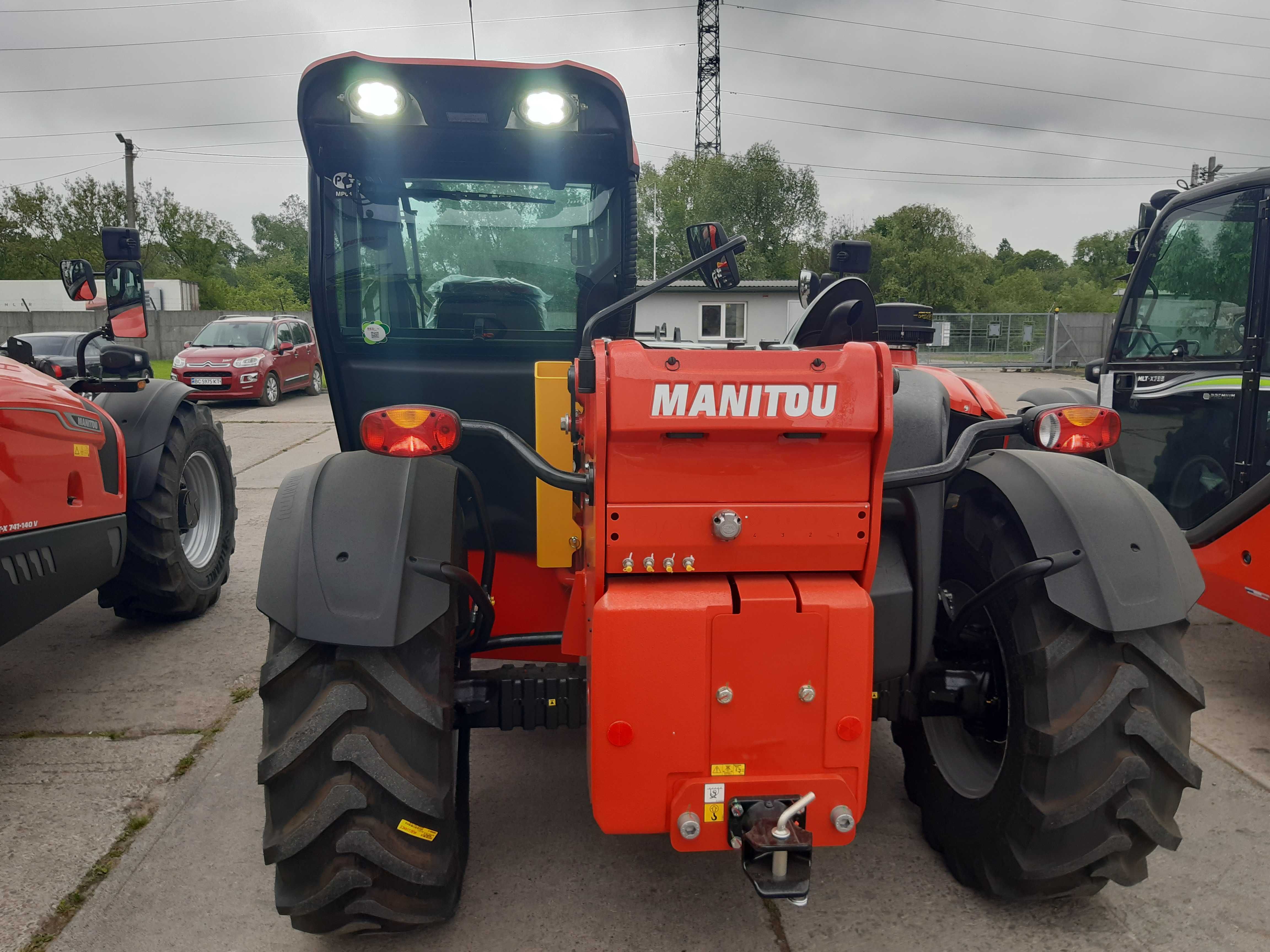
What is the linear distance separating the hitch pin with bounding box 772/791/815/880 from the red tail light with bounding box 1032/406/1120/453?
105 cm

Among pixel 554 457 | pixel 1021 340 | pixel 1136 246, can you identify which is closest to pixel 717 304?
pixel 1021 340

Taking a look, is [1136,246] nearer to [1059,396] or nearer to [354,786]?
[1059,396]

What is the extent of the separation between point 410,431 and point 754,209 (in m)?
51.1

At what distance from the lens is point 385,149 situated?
2.85 m

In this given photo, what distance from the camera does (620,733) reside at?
6.32 ft

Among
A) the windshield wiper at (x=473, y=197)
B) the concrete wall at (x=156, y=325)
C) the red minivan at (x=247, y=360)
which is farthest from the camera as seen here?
the concrete wall at (x=156, y=325)

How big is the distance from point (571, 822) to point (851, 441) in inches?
66.1

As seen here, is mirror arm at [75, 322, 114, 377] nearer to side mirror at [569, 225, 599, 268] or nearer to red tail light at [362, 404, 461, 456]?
side mirror at [569, 225, 599, 268]

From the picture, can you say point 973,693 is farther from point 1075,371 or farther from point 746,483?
point 1075,371

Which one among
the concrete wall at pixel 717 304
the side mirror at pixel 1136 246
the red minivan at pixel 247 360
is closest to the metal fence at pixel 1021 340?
the concrete wall at pixel 717 304

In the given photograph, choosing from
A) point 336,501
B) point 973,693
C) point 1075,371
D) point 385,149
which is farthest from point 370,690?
point 1075,371

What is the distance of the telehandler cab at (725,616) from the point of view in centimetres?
191

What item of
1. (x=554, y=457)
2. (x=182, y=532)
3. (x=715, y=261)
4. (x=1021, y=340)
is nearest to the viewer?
(x=715, y=261)

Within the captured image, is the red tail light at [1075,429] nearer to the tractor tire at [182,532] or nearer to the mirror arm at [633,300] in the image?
the mirror arm at [633,300]
